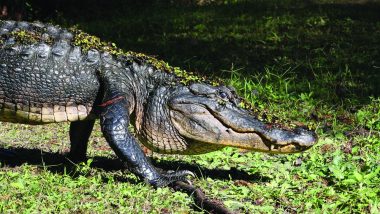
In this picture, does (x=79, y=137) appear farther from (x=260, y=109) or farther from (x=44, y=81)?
(x=260, y=109)

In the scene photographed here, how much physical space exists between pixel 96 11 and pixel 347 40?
558cm

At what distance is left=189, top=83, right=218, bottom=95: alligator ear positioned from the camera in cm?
537

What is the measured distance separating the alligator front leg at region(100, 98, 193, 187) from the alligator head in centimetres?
28

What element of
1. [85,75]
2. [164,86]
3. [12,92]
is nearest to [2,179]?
[12,92]

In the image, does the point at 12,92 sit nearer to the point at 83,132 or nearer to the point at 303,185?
the point at 83,132

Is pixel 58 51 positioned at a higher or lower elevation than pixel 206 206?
higher

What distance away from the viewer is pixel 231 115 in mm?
5289

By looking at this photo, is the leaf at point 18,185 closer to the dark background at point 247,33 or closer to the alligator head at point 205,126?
the alligator head at point 205,126

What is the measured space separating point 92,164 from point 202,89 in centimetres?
115

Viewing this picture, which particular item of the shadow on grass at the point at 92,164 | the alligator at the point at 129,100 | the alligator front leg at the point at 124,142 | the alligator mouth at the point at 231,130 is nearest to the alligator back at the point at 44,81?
the alligator at the point at 129,100

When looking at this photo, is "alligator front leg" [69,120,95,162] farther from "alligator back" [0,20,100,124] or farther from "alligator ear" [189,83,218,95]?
"alligator ear" [189,83,218,95]

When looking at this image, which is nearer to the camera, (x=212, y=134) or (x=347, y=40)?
(x=212, y=134)

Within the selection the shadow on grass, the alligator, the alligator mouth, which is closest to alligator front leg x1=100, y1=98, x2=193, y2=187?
the alligator

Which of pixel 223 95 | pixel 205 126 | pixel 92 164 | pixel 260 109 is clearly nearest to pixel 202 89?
pixel 223 95
